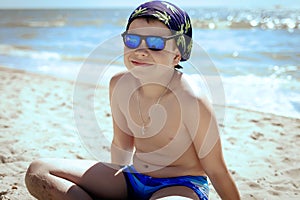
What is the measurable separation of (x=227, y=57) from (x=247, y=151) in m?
4.59

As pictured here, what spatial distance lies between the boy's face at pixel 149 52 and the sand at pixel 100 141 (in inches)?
42.6

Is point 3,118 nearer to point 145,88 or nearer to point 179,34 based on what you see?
point 145,88

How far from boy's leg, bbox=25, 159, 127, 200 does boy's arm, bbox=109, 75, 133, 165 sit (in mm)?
197

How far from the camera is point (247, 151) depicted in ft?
10.3

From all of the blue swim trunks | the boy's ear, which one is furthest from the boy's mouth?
the blue swim trunks

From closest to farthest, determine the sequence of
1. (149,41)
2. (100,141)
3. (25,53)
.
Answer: (149,41) → (100,141) → (25,53)

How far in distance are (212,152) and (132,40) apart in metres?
0.62

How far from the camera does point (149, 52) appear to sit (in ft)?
5.56

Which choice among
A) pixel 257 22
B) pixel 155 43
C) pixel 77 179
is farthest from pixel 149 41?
pixel 257 22

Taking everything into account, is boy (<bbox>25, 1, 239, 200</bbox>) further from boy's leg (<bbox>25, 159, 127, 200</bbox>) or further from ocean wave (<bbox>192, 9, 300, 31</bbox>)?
ocean wave (<bbox>192, 9, 300, 31</bbox>)

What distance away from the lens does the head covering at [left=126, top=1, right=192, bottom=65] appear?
1663mm

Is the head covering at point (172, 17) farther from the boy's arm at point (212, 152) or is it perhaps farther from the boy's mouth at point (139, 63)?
the boy's arm at point (212, 152)

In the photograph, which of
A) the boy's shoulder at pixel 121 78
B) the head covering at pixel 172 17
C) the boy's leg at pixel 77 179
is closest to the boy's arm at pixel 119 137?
the boy's shoulder at pixel 121 78

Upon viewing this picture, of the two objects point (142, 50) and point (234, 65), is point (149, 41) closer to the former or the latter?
point (142, 50)
